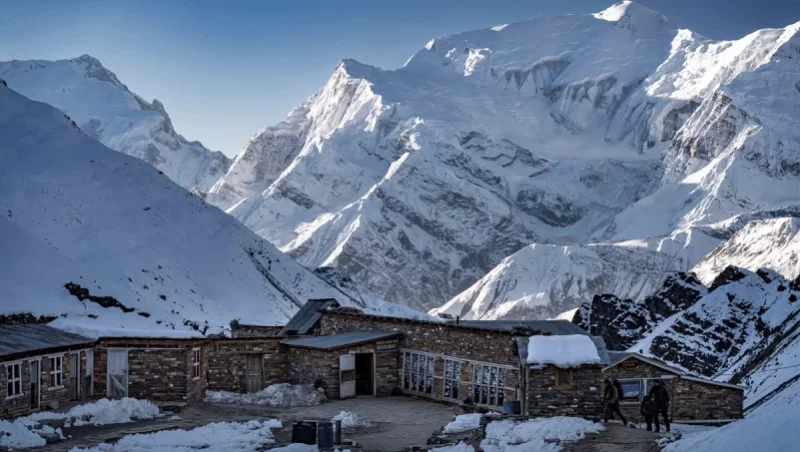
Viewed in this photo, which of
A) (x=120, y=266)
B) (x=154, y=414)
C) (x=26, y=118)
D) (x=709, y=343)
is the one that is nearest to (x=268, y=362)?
(x=154, y=414)

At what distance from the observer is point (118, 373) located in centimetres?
4703

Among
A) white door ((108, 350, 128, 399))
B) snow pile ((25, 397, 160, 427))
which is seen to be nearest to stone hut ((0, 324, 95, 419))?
white door ((108, 350, 128, 399))

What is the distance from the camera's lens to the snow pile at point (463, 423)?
127ft

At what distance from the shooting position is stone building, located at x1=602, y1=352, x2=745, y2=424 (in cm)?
4381

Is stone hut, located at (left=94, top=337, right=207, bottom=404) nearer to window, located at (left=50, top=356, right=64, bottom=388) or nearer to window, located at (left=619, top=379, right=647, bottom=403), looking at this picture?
window, located at (left=50, top=356, right=64, bottom=388)

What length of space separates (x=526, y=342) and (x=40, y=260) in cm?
4725

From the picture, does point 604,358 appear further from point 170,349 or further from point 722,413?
point 170,349

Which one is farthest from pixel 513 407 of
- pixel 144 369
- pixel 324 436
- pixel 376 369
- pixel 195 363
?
pixel 144 369

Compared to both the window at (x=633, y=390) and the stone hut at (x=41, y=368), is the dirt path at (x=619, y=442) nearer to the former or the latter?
the window at (x=633, y=390)

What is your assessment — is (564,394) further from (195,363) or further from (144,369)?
(144,369)

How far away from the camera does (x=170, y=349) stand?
155 ft

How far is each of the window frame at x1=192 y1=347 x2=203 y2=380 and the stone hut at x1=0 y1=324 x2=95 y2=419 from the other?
13.1ft

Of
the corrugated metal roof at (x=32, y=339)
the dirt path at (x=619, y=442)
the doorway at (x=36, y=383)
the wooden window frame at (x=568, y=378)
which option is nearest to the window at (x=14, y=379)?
the corrugated metal roof at (x=32, y=339)

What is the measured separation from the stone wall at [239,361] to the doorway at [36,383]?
8907 millimetres
